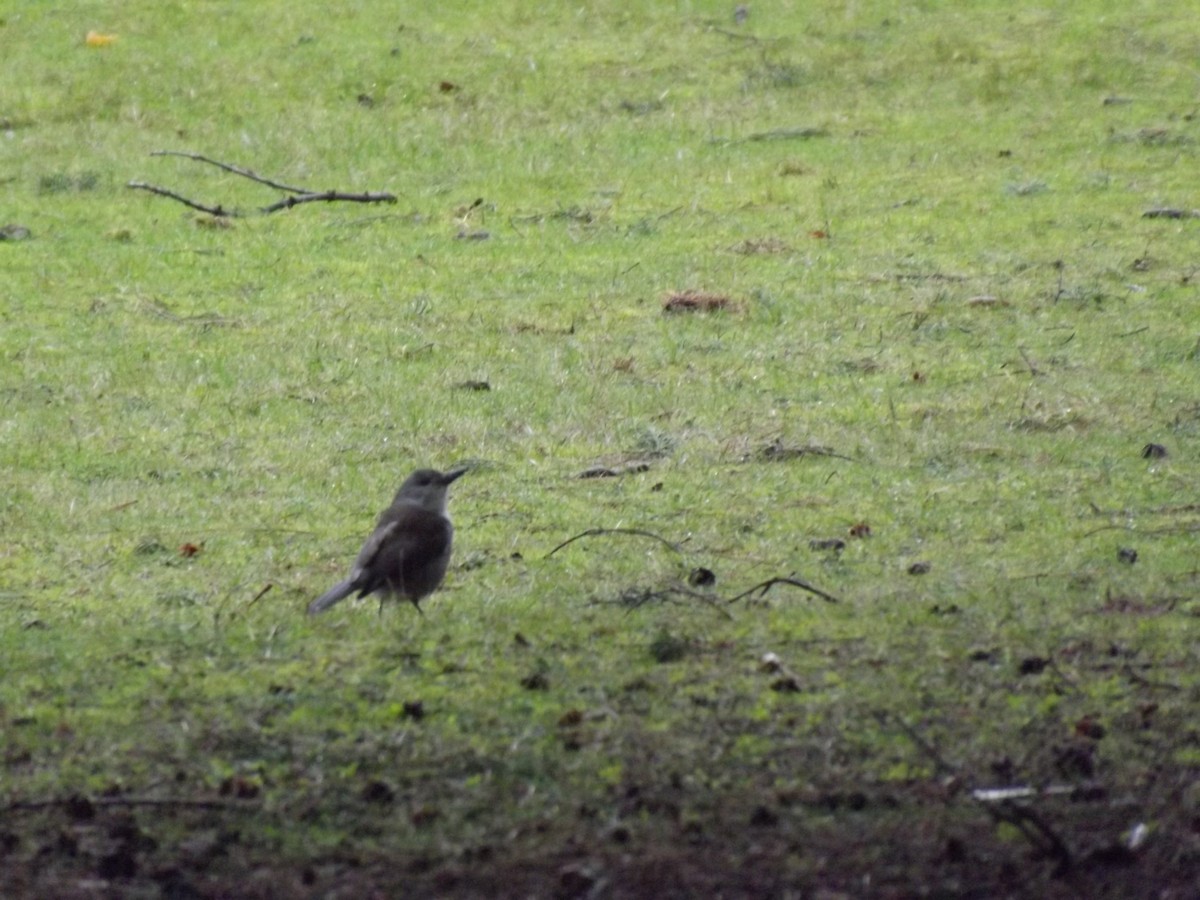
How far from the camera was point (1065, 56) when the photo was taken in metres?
21.3

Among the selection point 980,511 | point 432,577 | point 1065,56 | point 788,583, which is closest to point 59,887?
point 432,577

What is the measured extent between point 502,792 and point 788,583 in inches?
98.8

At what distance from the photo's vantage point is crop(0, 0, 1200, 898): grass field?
5.32 meters

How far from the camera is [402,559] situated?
7.28m

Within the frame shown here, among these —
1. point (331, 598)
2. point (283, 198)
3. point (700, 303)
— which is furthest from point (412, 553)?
point (283, 198)

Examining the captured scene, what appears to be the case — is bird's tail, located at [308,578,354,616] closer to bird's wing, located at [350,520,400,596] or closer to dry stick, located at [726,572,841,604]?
Answer: bird's wing, located at [350,520,400,596]

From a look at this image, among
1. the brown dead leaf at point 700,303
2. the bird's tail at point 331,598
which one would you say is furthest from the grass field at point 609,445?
the bird's tail at point 331,598

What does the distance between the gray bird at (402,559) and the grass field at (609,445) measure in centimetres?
14

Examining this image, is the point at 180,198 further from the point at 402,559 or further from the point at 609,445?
the point at 402,559

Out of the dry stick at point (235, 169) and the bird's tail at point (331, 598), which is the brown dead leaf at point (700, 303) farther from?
the bird's tail at point (331, 598)

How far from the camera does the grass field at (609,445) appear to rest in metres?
5.32

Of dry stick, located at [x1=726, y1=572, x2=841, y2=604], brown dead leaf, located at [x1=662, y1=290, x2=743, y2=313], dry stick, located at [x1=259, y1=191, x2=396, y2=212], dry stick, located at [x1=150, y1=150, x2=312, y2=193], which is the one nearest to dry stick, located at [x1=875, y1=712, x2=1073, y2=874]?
dry stick, located at [x1=726, y1=572, x2=841, y2=604]

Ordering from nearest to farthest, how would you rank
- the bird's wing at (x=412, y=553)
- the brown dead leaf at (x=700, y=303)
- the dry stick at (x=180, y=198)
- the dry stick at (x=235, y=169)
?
the bird's wing at (x=412, y=553) < the brown dead leaf at (x=700, y=303) < the dry stick at (x=180, y=198) < the dry stick at (x=235, y=169)

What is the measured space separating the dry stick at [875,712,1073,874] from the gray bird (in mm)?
2446
